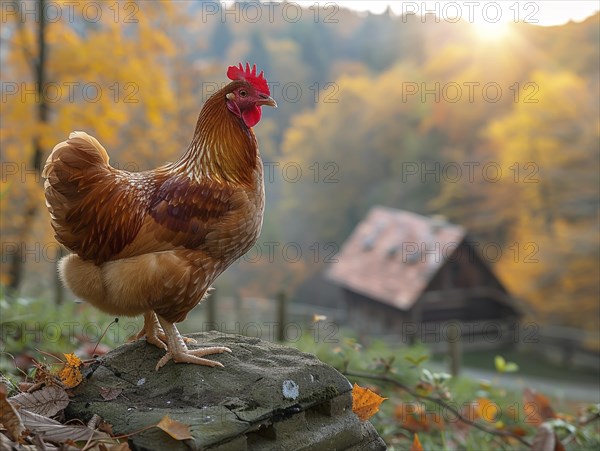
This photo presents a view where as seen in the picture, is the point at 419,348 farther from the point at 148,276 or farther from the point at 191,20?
the point at 191,20

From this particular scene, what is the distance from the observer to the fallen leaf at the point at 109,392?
2.70 m

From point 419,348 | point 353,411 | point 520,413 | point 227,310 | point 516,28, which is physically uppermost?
point 516,28

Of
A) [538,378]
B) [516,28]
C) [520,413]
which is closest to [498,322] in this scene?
[538,378]

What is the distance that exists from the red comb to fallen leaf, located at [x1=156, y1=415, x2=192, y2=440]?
1.74m

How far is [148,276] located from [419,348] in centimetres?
407

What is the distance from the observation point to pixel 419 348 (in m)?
6.19

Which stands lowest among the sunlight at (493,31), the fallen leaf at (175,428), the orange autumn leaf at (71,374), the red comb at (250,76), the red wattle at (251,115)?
the fallen leaf at (175,428)

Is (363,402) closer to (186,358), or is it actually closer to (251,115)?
(186,358)

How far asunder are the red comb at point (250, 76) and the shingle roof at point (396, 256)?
45.2 feet

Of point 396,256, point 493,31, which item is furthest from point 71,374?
point 493,31

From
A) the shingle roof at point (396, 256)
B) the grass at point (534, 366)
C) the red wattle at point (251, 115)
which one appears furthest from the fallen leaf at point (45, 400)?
the grass at point (534, 366)

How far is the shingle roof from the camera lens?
16.7 metres

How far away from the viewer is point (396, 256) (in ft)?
58.9

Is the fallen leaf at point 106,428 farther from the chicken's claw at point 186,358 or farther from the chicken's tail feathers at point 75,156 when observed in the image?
the chicken's tail feathers at point 75,156
